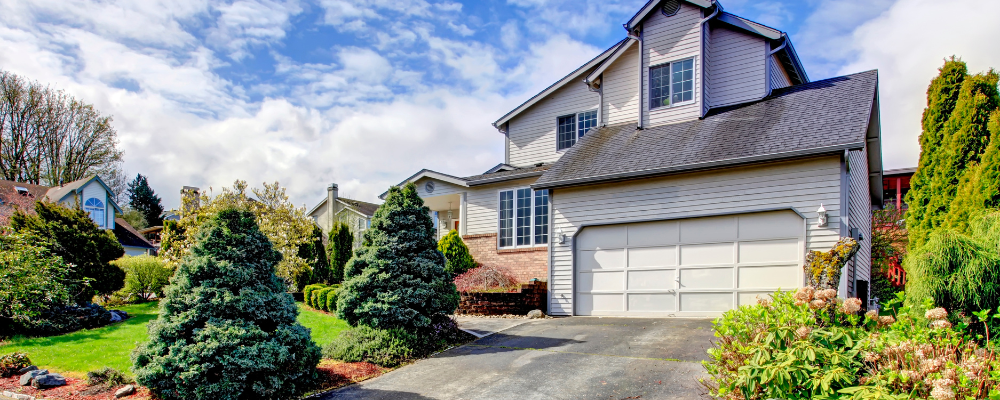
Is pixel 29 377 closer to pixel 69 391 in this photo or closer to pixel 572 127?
pixel 69 391

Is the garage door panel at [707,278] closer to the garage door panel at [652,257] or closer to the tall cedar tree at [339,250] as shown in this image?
the garage door panel at [652,257]

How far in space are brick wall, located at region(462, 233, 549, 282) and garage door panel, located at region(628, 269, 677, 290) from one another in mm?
3075

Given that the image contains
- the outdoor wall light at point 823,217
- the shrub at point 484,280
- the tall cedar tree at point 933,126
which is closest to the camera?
the outdoor wall light at point 823,217

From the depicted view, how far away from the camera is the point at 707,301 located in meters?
11.1

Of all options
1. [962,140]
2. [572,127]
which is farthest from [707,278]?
[572,127]

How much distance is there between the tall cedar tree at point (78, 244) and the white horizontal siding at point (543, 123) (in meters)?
11.7

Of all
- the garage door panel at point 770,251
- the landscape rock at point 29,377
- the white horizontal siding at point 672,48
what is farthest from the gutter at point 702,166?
the landscape rock at point 29,377

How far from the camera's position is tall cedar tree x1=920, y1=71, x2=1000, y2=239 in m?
11.5

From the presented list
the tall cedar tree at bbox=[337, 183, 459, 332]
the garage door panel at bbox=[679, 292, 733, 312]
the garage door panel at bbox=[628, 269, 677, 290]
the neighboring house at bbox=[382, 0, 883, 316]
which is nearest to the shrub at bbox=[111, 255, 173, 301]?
the neighboring house at bbox=[382, 0, 883, 316]

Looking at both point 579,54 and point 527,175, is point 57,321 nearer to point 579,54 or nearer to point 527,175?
point 527,175

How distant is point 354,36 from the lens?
1021 cm

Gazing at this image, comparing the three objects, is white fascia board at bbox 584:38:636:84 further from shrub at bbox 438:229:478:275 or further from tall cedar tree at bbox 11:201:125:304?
tall cedar tree at bbox 11:201:125:304

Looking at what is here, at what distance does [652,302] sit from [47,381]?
1038cm

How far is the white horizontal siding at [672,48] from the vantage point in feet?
45.0
